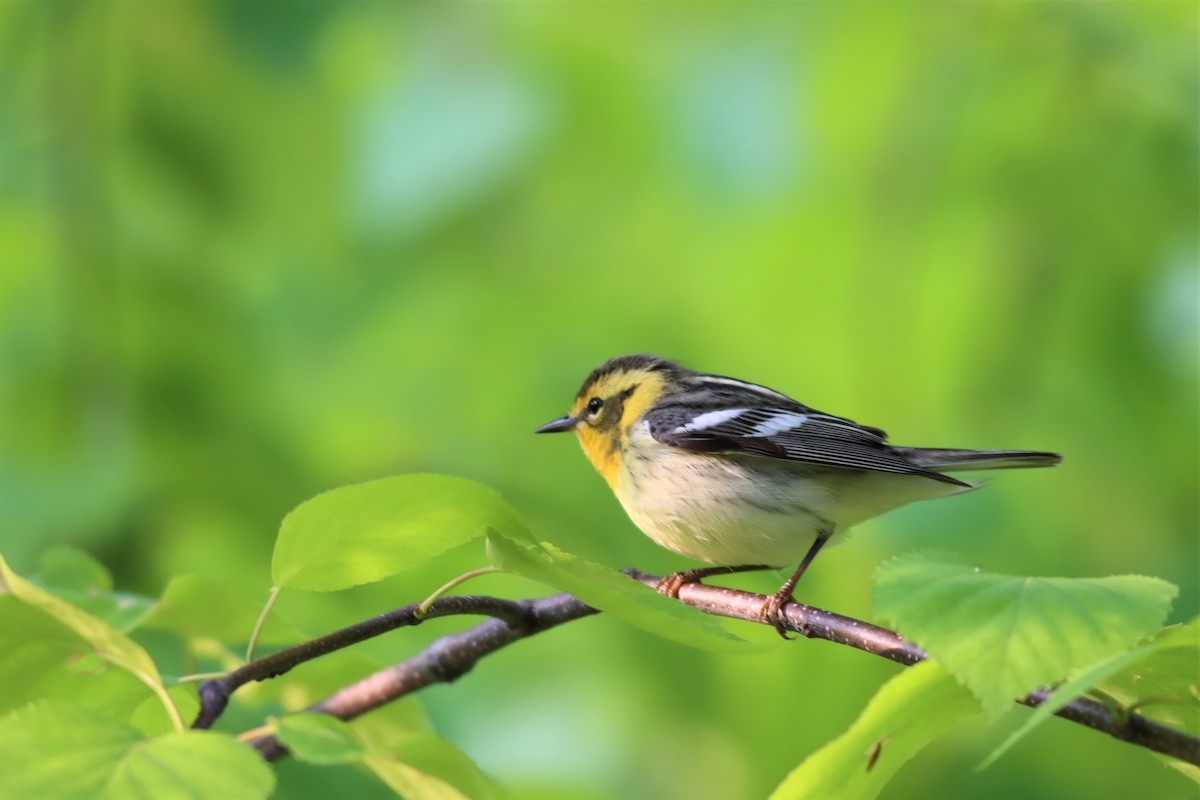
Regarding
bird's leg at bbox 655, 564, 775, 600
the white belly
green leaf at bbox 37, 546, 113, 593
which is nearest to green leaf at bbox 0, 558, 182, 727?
green leaf at bbox 37, 546, 113, 593

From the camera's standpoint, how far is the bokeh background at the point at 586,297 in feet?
11.9

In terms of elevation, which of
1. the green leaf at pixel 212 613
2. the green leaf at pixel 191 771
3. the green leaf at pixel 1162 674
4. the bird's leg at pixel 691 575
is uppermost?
the green leaf at pixel 1162 674

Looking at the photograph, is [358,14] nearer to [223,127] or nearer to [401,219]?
[223,127]

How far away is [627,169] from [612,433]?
166cm

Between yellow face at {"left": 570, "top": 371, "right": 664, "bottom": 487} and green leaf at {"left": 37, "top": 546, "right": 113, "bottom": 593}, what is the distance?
196 cm

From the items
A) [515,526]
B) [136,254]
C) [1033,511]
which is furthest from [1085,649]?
[136,254]

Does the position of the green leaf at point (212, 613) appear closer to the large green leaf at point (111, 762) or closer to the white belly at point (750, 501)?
the large green leaf at point (111, 762)

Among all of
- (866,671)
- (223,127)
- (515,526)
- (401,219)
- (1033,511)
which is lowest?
(866,671)

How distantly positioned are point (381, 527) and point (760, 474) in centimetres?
219

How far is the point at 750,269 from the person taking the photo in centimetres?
466

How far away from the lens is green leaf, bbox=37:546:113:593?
2.12 meters

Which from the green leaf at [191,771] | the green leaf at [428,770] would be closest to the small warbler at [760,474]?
the green leaf at [428,770]

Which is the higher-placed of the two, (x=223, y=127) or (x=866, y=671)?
(x=223, y=127)

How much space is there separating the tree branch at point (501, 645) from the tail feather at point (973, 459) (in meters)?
1.43
